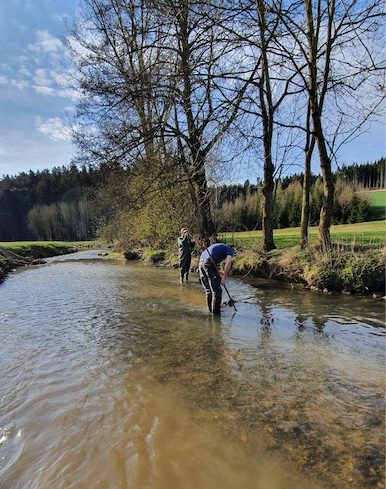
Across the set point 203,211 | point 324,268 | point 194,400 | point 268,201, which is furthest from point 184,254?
point 194,400

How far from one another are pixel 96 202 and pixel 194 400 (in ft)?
49.6

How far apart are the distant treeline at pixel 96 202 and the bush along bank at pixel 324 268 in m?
4.73

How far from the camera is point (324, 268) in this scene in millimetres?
12211

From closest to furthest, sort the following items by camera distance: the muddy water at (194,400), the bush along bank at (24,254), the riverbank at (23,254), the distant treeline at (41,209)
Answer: the muddy water at (194,400) < the bush along bank at (24,254) < the riverbank at (23,254) < the distant treeline at (41,209)

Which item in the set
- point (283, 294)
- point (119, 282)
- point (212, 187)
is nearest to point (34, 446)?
point (283, 294)

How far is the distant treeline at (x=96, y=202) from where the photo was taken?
62.1 ft

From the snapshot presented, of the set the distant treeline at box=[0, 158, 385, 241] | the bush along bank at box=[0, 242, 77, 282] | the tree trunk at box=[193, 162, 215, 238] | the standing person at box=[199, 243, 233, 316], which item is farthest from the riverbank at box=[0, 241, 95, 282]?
the standing person at box=[199, 243, 233, 316]

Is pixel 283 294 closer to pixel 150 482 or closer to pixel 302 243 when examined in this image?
pixel 302 243

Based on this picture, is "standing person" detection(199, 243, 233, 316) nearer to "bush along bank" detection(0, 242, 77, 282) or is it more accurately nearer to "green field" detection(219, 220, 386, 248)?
"green field" detection(219, 220, 386, 248)

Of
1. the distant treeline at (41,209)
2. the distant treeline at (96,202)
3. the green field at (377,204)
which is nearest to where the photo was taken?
the distant treeline at (96,202)

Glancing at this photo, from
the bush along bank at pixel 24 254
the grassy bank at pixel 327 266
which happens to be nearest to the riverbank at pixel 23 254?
the bush along bank at pixel 24 254

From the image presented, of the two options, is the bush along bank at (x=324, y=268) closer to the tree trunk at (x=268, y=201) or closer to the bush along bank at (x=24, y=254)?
the tree trunk at (x=268, y=201)

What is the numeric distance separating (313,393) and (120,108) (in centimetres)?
1203

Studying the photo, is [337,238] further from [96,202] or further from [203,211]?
[96,202]
